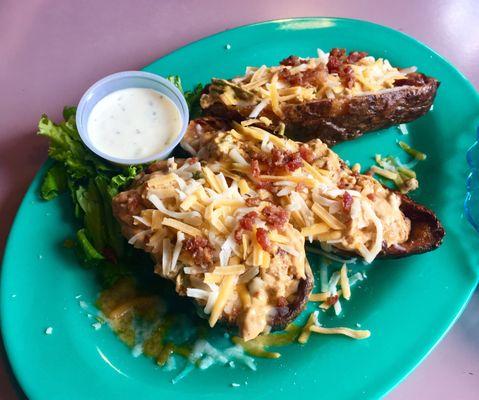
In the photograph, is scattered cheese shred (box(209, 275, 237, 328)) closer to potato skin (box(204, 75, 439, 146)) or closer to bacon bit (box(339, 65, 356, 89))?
potato skin (box(204, 75, 439, 146))

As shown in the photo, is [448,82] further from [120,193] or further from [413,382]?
[120,193]

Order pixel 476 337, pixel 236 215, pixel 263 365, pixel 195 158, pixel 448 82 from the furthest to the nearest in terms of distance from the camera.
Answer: pixel 448 82 < pixel 476 337 < pixel 195 158 < pixel 263 365 < pixel 236 215

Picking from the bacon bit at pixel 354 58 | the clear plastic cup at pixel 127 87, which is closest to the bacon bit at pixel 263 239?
the clear plastic cup at pixel 127 87

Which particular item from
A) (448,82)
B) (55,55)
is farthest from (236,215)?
(55,55)

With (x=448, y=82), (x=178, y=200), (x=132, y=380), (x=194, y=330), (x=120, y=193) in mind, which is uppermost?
(x=448, y=82)

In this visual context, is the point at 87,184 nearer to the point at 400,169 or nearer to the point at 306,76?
the point at 306,76

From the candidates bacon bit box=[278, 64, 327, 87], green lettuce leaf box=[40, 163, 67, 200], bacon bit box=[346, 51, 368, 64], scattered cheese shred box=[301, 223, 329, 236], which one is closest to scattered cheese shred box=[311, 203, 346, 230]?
scattered cheese shred box=[301, 223, 329, 236]

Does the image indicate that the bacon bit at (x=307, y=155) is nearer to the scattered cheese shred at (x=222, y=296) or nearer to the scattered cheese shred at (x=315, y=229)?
the scattered cheese shred at (x=315, y=229)
